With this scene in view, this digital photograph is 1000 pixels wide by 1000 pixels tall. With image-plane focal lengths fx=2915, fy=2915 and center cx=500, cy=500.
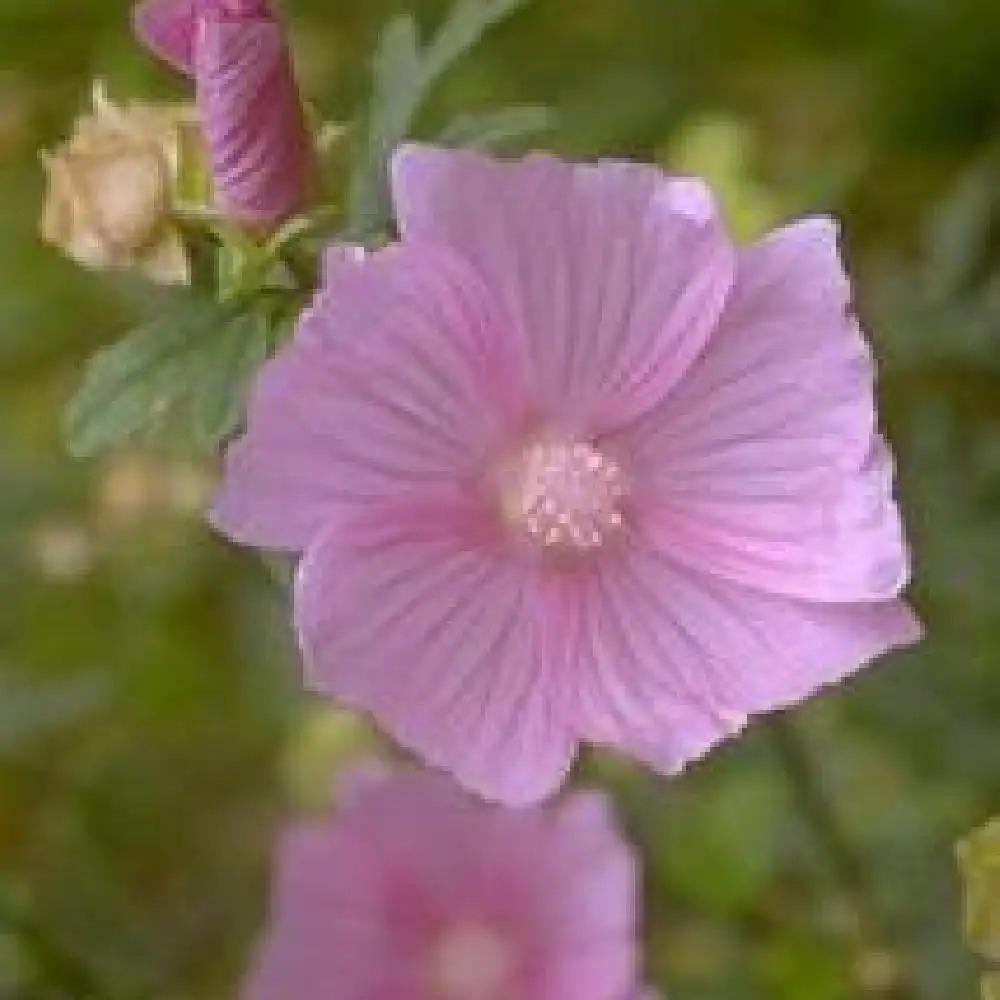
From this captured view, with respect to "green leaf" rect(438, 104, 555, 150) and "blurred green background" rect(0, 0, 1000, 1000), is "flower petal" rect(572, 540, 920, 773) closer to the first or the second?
"green leaf" rect(438, 104, 555, 150)

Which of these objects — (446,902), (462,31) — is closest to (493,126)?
(462,31)

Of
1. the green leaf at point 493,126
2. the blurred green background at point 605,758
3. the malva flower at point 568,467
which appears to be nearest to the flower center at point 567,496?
the malva flower at point 568,467

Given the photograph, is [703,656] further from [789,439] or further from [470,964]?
[470,964]

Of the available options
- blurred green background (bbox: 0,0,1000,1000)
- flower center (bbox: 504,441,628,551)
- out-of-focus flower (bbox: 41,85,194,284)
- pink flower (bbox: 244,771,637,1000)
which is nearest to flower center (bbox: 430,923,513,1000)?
pink flower (bbox: 244,771,637,1000)

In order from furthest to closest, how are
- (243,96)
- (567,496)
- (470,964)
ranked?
(470,964), (567,496), (243,96)

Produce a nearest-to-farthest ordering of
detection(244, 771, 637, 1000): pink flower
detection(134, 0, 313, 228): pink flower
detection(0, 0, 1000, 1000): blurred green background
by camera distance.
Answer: detection(134, 0, 313, 228): pink flower → detection(244, 771, 637, 1000): pink flower → detection(0, 0, 1000, 1000): blurred green background

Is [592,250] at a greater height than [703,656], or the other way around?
[592,250]
